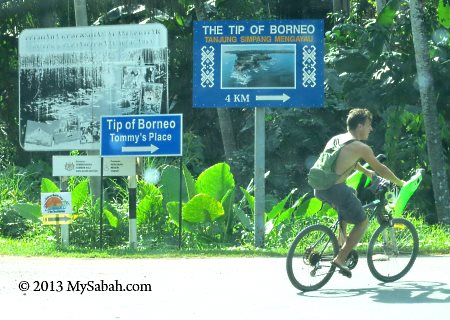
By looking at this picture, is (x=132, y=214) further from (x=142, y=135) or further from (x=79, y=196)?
(x=79, y=196)

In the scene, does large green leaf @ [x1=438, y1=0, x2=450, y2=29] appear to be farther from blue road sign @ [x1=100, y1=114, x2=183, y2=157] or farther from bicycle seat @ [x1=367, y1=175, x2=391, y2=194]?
bicycle seat @ [x1=367, y1=175, x2=391, y2=194]

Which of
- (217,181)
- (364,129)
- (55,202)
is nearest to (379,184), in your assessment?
(364,129)

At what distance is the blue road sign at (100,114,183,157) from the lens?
14.1 meters

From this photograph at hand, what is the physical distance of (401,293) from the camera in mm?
9234

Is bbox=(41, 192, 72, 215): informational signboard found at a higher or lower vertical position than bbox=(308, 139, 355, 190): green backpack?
lower

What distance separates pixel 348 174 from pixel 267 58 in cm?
518

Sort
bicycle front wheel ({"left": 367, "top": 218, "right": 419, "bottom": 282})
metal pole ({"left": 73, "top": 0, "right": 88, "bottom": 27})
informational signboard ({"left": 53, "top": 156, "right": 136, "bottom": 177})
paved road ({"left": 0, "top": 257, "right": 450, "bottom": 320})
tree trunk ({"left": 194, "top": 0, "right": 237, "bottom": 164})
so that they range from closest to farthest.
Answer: paved road ({"left": 0, "top": 257, "right": 450, "bottom": 320}) → bicycle front wheel ({"left": 367, "top": 218, "right": 419, "bottom": 282}) → informational signboard ({"left": 53, "top": 156, "right": 136, "bottom": 177}) → metal pole ({"left": 73, "top": 0, "right": 88, "bottom": 27}) → tree trunk ({"left": 194, "top": 0, "right": 237, "bottom": 164})

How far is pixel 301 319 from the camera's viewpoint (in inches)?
311

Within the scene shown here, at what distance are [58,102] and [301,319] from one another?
8327mm

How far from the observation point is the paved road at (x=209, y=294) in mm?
8242

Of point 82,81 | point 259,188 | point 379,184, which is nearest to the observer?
point 379,184

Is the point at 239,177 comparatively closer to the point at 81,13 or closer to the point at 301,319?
the point at 81,13

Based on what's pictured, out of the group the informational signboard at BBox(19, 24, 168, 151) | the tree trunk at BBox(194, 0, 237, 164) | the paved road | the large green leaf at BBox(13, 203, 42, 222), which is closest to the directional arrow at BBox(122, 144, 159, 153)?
the informational signboard at BBox(19, 24, 168, 151)

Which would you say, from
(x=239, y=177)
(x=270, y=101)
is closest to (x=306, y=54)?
(x=270, y=101)
